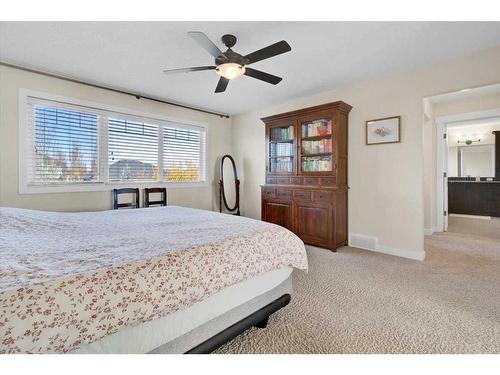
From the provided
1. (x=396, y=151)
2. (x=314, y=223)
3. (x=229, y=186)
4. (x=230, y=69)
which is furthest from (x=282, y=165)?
(x=230, y=69)

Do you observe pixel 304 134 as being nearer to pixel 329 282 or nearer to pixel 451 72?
pixel 451 72

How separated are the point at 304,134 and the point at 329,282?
2.27 metres

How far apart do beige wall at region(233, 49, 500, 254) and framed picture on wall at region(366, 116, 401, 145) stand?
0.07 m

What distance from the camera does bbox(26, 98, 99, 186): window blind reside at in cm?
316

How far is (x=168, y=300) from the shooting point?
3.82 ft

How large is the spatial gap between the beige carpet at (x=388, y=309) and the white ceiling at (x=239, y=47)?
7.75 feet

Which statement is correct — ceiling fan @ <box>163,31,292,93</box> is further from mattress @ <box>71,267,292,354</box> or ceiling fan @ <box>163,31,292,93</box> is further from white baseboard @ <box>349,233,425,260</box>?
white baseboard @ <box>349,233,425,260</box>

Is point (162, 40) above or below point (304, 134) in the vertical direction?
above

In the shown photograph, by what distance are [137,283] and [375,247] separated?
335cm

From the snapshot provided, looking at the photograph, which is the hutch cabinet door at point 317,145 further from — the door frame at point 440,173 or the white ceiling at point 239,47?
the door frame at point 440,173

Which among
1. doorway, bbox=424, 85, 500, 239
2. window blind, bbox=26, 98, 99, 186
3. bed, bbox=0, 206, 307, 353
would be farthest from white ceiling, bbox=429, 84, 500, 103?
window blind, bbox=26, 98, 99, 186
